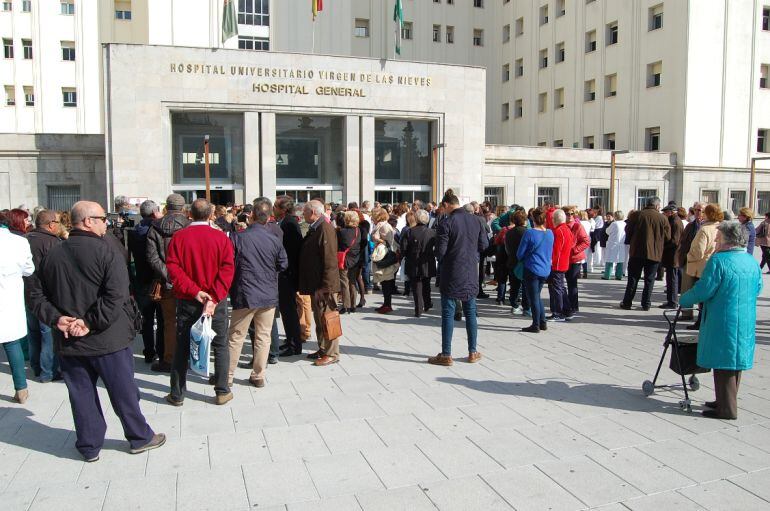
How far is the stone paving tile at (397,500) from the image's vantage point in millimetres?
3854

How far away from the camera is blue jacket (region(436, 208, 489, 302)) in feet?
23.7

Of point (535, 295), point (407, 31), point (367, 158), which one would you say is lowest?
point (535, 295)

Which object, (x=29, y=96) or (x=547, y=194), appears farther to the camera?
(x=29, y=96)

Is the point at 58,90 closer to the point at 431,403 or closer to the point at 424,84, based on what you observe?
the point at 424,84

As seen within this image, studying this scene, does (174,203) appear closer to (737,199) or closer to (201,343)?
(201,343)

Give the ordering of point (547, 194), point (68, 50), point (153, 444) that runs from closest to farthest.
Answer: point (153, 444) → point (547, 194) → point (68, 50)

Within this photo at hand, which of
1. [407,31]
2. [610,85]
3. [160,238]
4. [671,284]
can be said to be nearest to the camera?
[160,238]

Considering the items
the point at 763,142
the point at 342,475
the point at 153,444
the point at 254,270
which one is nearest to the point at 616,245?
the point at 254,270

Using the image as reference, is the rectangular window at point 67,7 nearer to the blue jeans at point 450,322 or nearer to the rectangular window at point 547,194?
the rectangular window at point 547,194

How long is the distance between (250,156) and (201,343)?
19900 millimetres

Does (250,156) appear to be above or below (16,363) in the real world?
above

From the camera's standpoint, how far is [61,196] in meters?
25.0

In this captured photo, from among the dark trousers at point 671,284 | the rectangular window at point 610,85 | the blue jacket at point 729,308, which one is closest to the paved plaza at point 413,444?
the blue jacket at point 729,308

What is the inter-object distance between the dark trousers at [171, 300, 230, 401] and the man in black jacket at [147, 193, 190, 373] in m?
1.05
